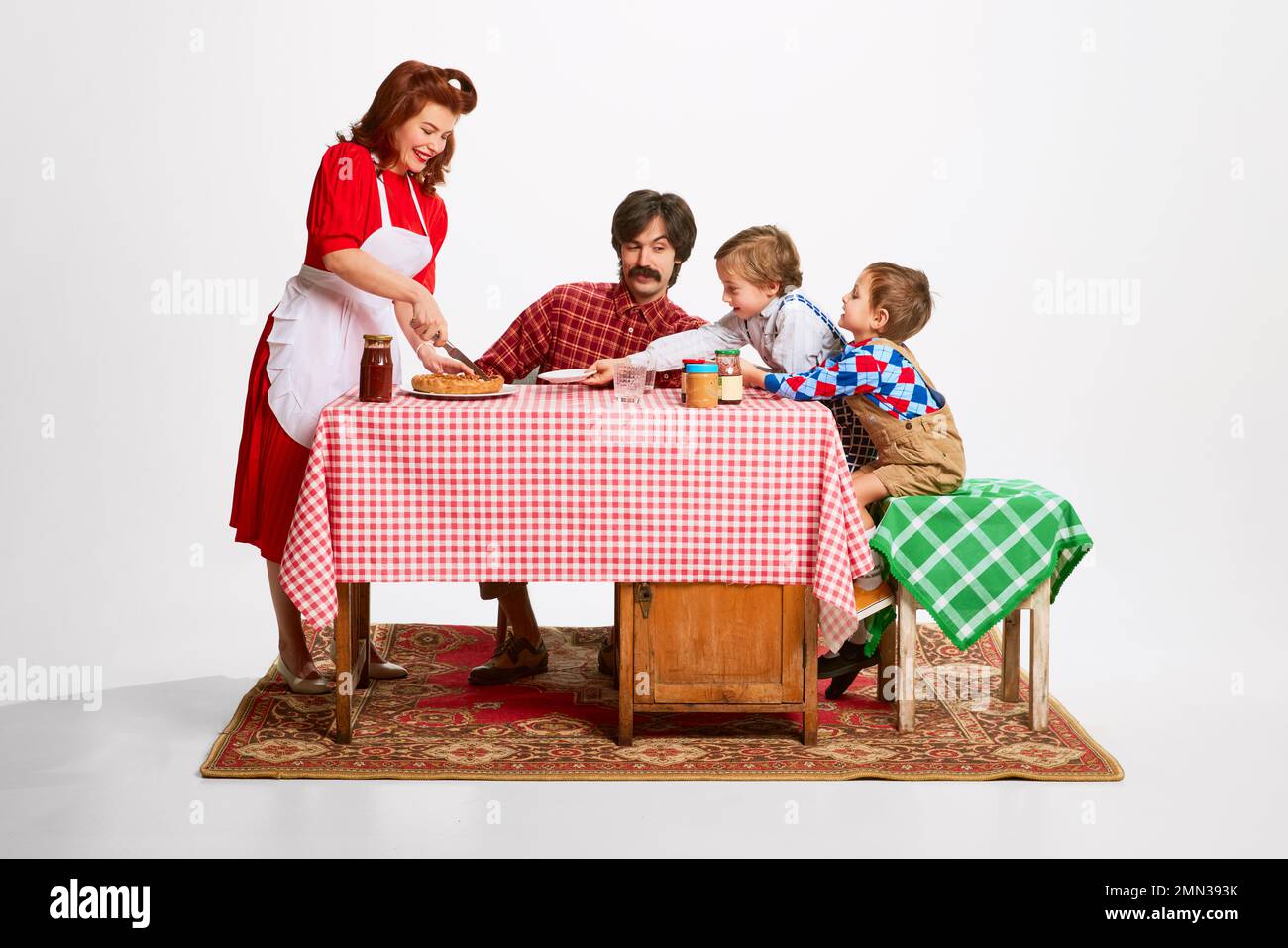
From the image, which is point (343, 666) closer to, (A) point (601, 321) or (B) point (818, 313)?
(A) point (601, 321)

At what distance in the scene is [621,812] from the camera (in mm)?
3875

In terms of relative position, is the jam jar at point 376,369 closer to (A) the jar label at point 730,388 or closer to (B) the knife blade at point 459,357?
(B) the knife blade at point 459,357

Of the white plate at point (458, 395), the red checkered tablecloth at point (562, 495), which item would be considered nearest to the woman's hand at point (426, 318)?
the white plate at point (458, 395)

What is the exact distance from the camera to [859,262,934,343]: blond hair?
4.54 metres

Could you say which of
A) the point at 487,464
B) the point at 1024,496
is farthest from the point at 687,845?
the point at 1024,496

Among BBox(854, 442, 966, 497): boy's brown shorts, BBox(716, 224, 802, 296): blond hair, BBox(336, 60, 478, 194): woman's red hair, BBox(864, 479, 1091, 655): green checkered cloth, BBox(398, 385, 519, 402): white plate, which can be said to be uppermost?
BBox(336, 60, 478, 194): woman's red hair

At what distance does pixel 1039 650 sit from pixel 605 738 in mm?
1171

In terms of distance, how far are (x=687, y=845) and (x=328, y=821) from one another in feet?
2.71

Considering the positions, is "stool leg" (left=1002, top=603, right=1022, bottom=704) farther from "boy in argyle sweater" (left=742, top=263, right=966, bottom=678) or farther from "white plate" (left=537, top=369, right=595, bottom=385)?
"white plate" (left=537, top=369, right=595, bottom=385)

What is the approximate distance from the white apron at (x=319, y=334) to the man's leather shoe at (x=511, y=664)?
0.89 meters

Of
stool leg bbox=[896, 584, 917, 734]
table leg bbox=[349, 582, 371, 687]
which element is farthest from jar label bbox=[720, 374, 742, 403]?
table leg bbox=[349, 582, 371, 687]

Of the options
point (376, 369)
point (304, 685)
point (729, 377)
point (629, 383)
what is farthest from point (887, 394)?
point (304, 685)

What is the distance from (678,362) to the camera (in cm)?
470

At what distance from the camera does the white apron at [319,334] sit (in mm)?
4551
